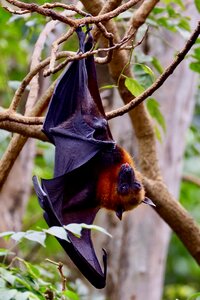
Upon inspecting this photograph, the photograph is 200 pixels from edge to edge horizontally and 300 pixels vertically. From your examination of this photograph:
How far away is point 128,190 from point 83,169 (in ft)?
1.14

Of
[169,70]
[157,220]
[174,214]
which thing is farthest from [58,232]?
[157,220]

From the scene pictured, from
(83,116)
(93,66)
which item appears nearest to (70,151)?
(83,116)

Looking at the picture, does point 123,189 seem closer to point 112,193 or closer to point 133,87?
point 112,193

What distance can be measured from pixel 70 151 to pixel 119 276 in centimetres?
350

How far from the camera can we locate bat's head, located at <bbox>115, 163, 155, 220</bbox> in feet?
16.2

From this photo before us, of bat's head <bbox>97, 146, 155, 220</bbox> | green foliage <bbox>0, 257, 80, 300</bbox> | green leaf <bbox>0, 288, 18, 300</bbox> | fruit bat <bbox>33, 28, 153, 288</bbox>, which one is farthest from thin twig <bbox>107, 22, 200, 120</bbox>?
green leaf <bbox>0, 288, 18, 300</bbox>

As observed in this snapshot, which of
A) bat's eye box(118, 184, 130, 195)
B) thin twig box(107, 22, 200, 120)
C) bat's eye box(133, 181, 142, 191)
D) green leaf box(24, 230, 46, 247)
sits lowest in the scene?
bat's eye box(118, 184, 130, 195)

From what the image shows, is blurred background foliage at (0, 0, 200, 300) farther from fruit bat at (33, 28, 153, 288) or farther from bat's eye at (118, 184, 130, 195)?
bat's eye at (118, 184, 130, 195)

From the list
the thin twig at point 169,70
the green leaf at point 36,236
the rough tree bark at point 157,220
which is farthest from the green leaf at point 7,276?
the rough tree bark at point 157,220

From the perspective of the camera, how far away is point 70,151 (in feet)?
15.9

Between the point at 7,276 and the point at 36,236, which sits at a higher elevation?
the point at 36,236

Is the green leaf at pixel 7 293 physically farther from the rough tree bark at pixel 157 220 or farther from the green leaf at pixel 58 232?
the rough tree bark at pixel 157 220

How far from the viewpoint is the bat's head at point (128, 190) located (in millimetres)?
4941

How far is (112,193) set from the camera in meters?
5.08
